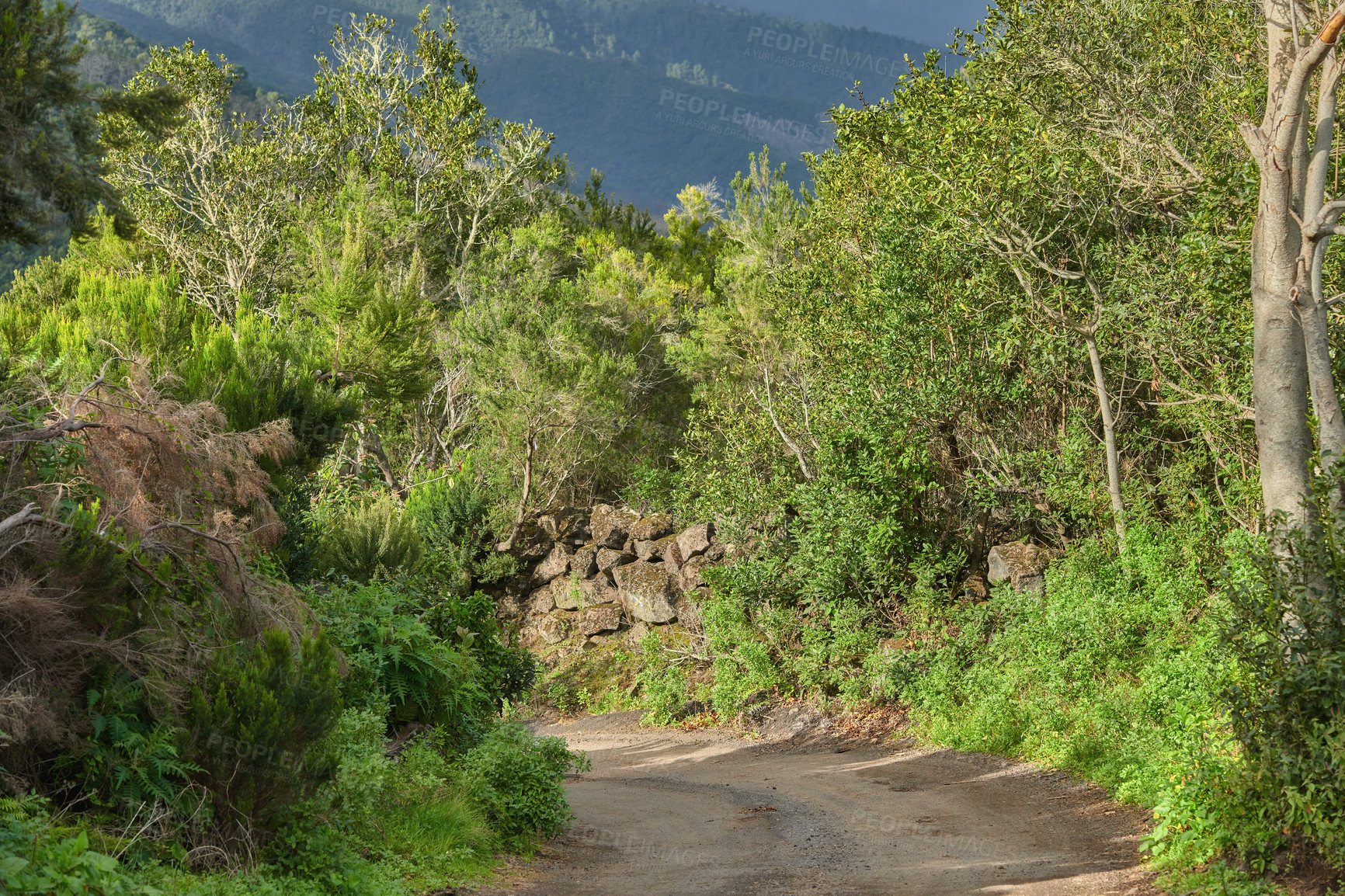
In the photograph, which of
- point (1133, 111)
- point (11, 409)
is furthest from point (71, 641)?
point (1133, 111)

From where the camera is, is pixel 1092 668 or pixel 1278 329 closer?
pixel 1278 329

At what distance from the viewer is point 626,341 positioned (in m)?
28.1

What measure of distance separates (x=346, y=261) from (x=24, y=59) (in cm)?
827

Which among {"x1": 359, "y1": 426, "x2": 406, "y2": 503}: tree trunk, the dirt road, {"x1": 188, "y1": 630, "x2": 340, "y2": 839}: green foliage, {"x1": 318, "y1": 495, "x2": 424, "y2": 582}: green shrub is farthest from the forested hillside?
the dirt road

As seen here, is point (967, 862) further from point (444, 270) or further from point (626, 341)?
point (444, 270)

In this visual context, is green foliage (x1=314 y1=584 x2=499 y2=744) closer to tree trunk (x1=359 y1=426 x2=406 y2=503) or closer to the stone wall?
the stone wall

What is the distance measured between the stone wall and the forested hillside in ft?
0.54

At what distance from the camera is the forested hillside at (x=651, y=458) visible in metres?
5.45

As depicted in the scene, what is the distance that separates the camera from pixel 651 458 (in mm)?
27062

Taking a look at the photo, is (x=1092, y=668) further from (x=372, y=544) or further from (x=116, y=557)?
(x=372, y=544)

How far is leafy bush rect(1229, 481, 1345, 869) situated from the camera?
5469 millimetres

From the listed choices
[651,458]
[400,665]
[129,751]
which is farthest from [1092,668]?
[651,458]

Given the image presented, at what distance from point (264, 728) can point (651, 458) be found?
71.8ft

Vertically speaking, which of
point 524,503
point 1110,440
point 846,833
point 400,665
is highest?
point 524,503
